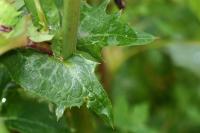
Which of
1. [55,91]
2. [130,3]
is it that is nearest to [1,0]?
[55,91]

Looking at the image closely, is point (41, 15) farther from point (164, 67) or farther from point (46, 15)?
point (164, 67)

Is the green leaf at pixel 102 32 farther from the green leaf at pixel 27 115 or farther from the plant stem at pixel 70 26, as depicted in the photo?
the green leaf at pixel 27 115

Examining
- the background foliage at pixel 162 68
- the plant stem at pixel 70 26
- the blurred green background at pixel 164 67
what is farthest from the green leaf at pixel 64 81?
the blurred green background at pixel 164 67

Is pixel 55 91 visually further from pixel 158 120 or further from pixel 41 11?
pixel 158 120

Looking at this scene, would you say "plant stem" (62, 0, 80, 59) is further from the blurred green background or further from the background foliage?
the blurred green background

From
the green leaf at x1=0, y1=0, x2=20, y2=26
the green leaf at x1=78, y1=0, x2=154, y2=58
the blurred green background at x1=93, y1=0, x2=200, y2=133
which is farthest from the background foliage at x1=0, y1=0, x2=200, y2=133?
the green leaf at x1=0, y1=0, x2=20, y2=26

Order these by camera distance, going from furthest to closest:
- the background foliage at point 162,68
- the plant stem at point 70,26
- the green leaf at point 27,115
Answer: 1. the background foliage at point 162,68
2. the green leaf at point 27,115
3. the plant stem at point 70,26

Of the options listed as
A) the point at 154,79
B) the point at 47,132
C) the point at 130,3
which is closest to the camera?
the point at 47,132
